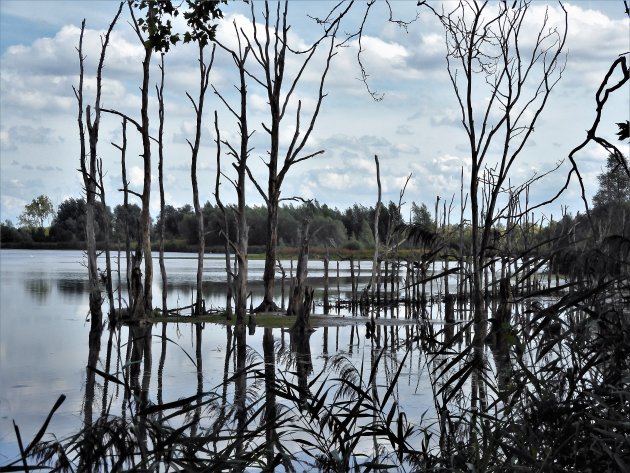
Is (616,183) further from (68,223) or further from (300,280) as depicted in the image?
(68,223)

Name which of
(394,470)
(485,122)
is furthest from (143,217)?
(394,470)

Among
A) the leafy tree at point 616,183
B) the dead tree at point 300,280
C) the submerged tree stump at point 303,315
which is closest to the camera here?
the leafy tree at point 616,183

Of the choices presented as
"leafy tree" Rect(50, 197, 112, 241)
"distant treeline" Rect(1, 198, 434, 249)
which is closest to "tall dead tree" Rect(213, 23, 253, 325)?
"distant treeline" Rect(1, 198, 434, 249)

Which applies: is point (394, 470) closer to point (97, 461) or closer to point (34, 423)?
point (97, 461)

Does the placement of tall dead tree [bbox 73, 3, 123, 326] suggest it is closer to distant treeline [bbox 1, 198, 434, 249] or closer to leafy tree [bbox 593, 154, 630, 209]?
leafy tree [bbox 593, 154, 630, 209]

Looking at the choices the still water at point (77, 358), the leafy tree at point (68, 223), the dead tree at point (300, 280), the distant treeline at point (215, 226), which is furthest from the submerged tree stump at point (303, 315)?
the leafy tree at point (68, 223)

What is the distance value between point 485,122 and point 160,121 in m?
11.1

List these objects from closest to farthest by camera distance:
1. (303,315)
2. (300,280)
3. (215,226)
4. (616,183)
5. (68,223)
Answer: (303,315)
(300,280)
(616,183)
(215,226)
(68,223)

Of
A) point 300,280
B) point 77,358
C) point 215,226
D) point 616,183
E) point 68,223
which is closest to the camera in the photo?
point 77,358

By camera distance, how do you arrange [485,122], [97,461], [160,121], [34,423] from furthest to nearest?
[160,121], [485,122], [34,423], [97,461]

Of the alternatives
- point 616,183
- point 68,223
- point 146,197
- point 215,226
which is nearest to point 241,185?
point 146,197

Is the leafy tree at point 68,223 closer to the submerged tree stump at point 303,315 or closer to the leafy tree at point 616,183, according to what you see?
the leafy tree at point 616,183

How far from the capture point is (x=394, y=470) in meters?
6.90

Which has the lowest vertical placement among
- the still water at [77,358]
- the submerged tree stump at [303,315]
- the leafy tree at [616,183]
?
the still water at [77,358]
